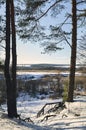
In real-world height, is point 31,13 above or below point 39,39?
above

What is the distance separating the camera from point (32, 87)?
50.2m

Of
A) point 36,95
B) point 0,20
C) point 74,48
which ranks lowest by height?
point 36,95

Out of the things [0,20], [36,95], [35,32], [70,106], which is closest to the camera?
[0,20]

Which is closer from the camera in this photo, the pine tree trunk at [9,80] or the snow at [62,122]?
the snow at [62,122]

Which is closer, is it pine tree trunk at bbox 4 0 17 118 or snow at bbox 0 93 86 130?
snow at bbox 0 93 86 130

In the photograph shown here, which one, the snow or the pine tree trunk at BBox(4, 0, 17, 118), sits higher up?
the pine tree trunk at BBox(4, 0, 17, 118)

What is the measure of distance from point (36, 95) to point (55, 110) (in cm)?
2253

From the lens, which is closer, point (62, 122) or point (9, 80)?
point (9, 80)

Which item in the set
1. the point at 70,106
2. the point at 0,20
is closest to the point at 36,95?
the point at 70,106

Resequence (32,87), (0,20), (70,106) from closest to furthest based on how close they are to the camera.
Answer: (0,20), (70,106), (32,87)

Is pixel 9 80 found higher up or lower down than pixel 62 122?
higher up

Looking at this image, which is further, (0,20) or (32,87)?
(32,87)

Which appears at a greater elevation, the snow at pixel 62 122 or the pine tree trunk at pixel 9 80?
the pine tree trunk at pixel 9 80

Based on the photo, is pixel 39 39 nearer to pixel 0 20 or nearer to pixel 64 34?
pixel 64 34
